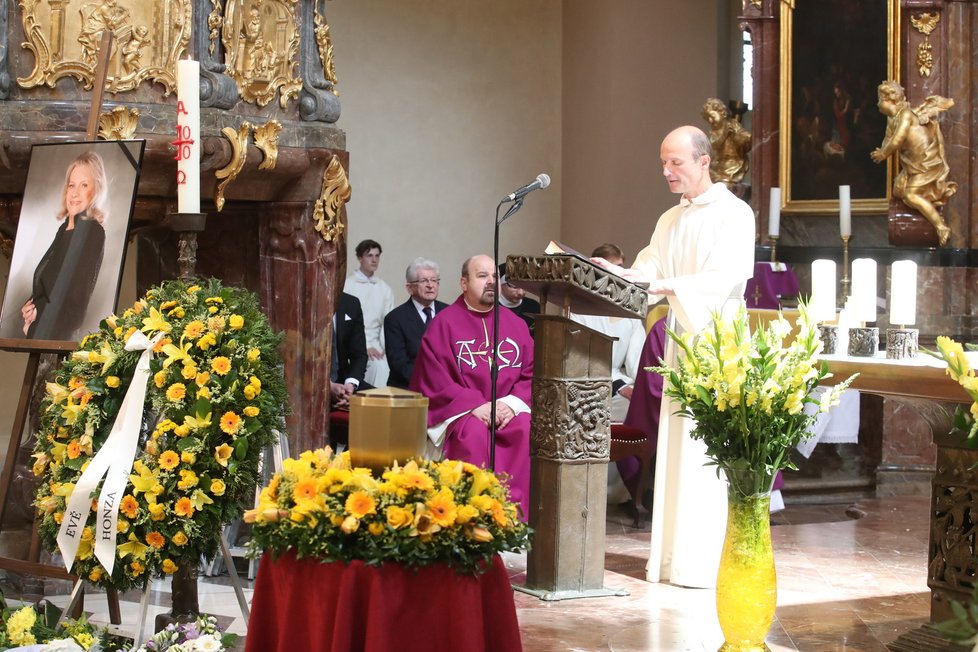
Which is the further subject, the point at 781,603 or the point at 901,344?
the point at 781,603

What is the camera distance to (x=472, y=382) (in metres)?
7.47

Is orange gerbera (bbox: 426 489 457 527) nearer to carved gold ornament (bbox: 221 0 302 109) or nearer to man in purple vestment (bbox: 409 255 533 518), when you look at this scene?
carved gold ornament (bbox: 221 0 302 109)

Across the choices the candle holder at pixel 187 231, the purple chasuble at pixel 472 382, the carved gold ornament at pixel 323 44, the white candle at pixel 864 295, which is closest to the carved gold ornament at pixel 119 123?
the carved gold ornament at pixel 323 44

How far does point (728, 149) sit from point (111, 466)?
7803 mm

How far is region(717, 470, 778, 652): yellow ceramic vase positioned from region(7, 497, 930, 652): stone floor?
0.61 metres

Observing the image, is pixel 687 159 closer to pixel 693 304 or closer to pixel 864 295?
pixel 693 304

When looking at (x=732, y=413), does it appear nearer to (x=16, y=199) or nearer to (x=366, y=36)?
(x=16, y=199)

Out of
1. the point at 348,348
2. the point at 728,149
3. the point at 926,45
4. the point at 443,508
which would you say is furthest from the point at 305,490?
the point at 728,149

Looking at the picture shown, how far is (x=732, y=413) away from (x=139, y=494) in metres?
1.89

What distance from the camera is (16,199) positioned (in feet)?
19.6

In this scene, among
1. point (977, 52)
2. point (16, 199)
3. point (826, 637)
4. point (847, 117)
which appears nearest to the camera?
point (826, 637)

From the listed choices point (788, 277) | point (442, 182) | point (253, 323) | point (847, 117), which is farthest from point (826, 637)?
point (442, 182)

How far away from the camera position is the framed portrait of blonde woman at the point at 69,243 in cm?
488

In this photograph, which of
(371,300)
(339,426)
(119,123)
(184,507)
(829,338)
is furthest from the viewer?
(371,300)
